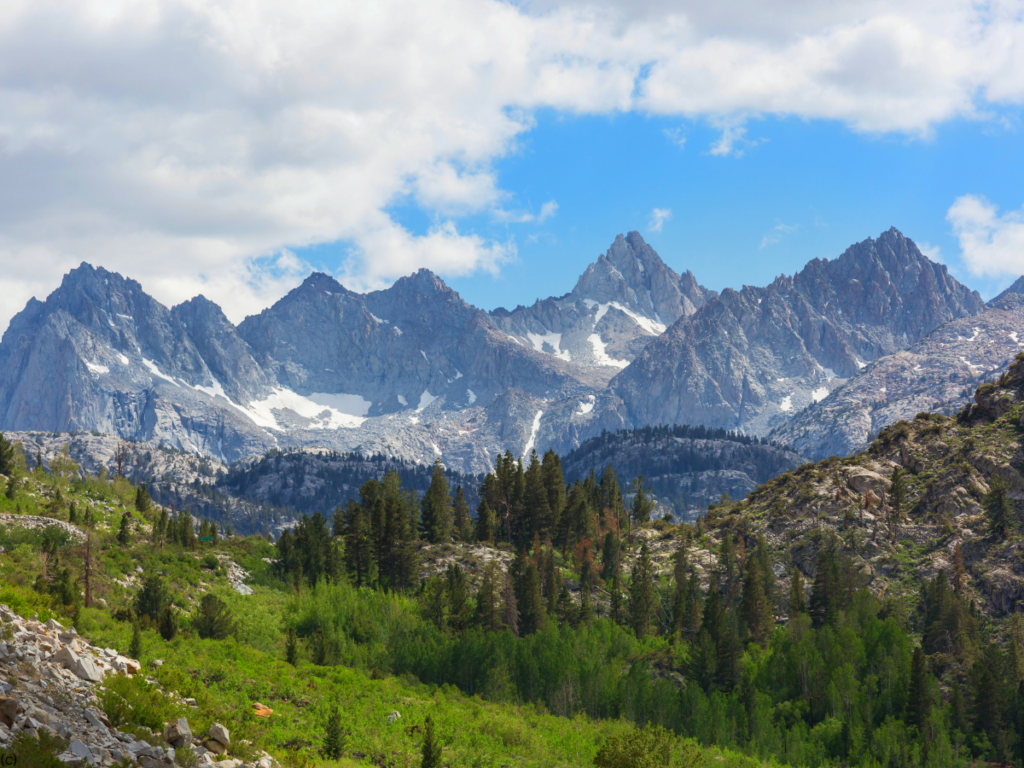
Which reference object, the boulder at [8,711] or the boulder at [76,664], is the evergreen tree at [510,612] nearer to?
the boulder at [76,664]

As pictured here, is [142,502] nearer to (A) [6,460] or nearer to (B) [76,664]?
(A) [6,460]

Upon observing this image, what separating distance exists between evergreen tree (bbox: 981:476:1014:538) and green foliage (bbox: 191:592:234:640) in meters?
110

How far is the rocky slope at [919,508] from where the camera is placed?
415 feet

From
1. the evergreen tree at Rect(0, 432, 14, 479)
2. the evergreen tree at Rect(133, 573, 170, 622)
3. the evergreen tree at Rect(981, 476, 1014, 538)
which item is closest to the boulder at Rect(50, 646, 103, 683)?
the evergreen tree at Rect(133, 573, 170, 622)

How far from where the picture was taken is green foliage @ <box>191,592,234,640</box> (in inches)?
3191

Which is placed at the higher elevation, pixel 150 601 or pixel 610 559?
pixel 610 559

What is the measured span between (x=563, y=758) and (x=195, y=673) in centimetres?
3228

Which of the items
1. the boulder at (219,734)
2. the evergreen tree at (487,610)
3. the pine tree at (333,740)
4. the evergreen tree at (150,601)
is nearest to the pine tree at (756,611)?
the evergreen tree at (487,610)

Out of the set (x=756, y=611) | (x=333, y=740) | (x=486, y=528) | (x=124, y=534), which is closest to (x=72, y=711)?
(x=333, y=740)

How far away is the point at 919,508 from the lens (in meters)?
140

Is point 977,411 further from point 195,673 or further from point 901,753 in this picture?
point 195,673

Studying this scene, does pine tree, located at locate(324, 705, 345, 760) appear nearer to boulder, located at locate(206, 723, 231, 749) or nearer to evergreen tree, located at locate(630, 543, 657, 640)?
boulder, located at locate(206, 723, 231, 749)

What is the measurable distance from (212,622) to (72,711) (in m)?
47.3

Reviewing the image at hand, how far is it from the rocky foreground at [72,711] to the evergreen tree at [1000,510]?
12083cm
